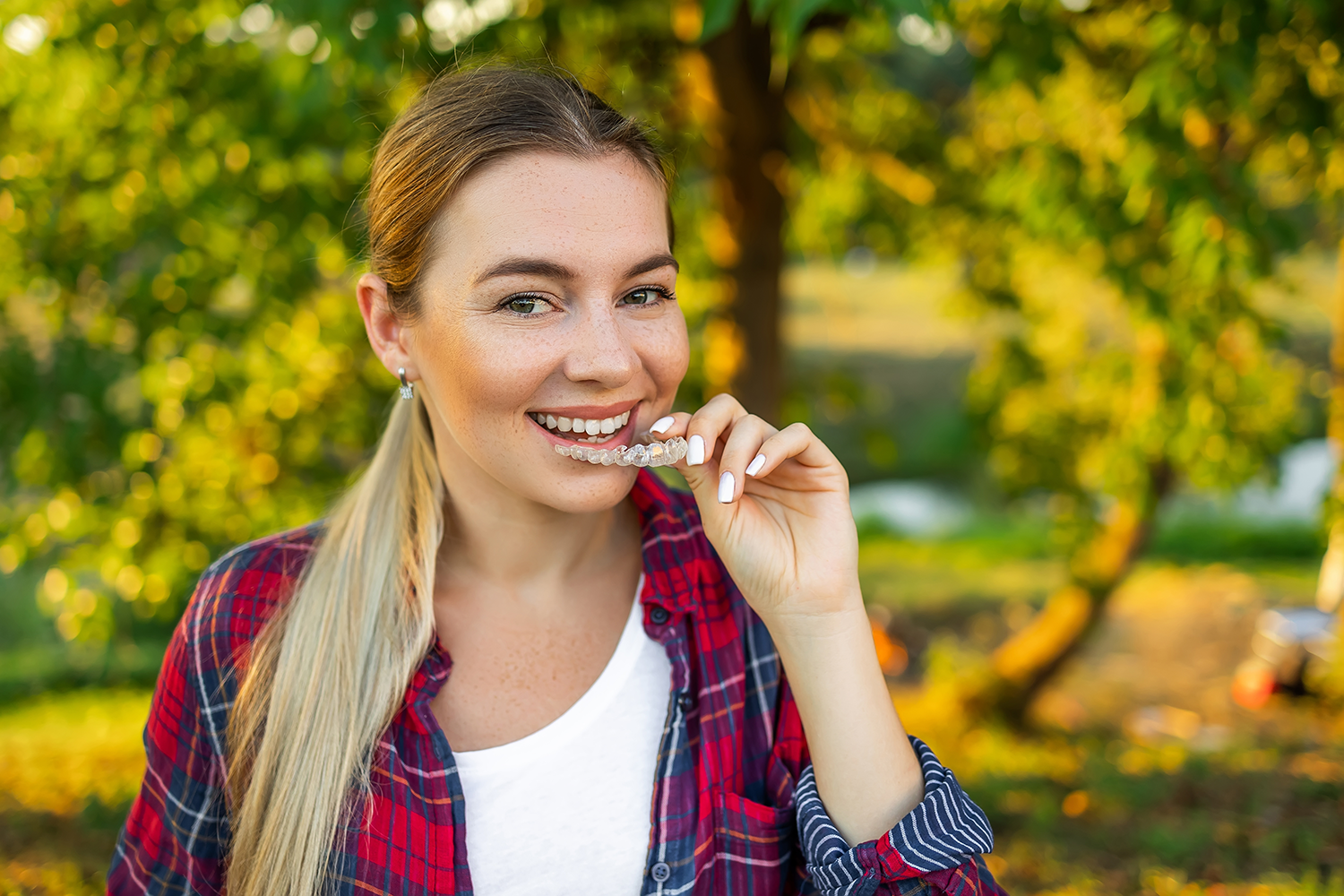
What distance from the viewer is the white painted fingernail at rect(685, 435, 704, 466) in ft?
4.76

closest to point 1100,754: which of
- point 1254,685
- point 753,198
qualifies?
point 1254,685

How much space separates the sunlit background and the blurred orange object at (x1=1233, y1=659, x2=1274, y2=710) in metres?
0.03

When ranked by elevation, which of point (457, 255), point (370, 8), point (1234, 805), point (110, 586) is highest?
point (370, 8)

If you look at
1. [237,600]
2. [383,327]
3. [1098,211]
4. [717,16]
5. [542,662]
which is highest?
[1098,211]

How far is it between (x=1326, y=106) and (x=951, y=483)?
11899 millimetres

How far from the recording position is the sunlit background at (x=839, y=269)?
8.61 feet

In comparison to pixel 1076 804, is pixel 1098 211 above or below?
above

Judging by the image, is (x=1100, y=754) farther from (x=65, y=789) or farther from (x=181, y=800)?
(x=65, y=789)

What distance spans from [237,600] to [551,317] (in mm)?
701

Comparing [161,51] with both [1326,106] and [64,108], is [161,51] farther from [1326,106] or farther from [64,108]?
[1326,106]

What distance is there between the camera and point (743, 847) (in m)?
1.50

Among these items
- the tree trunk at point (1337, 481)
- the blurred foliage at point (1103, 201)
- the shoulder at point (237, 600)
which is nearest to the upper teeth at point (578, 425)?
the shoulder at point (237, 600)

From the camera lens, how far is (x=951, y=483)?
553 inches

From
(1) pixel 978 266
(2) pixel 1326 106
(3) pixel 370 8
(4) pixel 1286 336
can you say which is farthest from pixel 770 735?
(1) pixel 978 266
